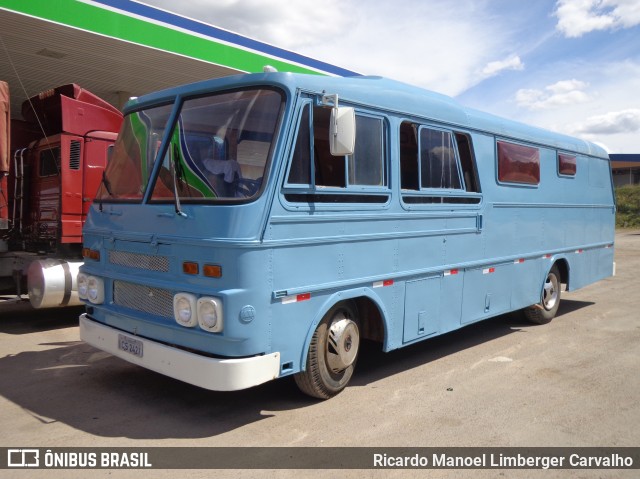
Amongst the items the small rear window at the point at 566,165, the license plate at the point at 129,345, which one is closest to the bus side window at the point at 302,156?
the license plate at the point at 129,345

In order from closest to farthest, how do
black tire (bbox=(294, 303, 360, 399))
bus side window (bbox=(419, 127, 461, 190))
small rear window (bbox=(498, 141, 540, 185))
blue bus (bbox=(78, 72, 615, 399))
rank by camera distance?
1. blue bus (bbox=(78, 72, 615, 399))
2. black tire (bbox=(294, 303, 360, 399))
3. bus side window (bbox=(419, 127, 461, 190))
4. small rear window (bbox=(498, 141, 540, 185))

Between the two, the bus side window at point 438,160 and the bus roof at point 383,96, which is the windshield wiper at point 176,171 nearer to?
the bus roof at point 383,96

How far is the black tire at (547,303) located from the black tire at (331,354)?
417 cm

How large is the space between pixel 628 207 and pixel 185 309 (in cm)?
4256

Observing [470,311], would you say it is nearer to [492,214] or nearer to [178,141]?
[492,214]

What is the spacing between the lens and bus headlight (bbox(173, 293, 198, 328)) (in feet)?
13.8

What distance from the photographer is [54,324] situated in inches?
327

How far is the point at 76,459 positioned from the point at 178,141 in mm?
2545

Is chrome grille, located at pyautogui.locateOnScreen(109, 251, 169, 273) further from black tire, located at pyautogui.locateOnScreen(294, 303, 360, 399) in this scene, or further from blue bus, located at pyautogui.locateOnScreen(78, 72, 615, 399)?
black tire, located at pyautogui.locateOnScreen(294, 303, 360, 399)

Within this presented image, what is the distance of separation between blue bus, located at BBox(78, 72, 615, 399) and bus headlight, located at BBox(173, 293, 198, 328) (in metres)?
0.01

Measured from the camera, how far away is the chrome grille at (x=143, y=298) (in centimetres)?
451

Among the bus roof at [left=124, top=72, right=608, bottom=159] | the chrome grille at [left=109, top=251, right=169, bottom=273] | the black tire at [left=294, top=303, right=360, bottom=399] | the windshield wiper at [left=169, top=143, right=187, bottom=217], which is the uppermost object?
the bus roof at [left=124, top=72, right=608, bottom=159]

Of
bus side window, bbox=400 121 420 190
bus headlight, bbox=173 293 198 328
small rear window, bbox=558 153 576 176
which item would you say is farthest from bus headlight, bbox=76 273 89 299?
small rear window, bbox=558 153 576 176

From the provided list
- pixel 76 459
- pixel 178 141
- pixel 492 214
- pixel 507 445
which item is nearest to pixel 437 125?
pixel 492 214
